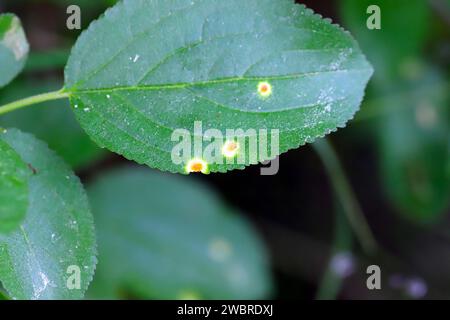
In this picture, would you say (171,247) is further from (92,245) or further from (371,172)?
(92,245)

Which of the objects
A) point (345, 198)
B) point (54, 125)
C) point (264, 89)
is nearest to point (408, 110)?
point (345, 198)

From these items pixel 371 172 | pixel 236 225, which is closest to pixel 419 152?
pixel 371 172

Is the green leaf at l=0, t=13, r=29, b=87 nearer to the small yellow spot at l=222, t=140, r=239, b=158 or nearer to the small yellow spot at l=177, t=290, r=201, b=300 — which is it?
the small yellow spot at l=222, t=140, r=239, b=158

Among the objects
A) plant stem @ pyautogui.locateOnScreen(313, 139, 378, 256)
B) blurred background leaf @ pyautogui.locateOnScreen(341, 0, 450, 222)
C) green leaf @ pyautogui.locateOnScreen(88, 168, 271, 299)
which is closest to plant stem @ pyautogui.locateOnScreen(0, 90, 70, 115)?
green leaf @ pyautogui.locateOnScreen(88, 168, 271, 299)

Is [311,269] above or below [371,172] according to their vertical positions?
below

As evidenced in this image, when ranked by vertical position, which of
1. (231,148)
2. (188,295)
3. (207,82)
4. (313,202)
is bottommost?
(188,295)

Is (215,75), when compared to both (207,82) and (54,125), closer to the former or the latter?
(207,82)
